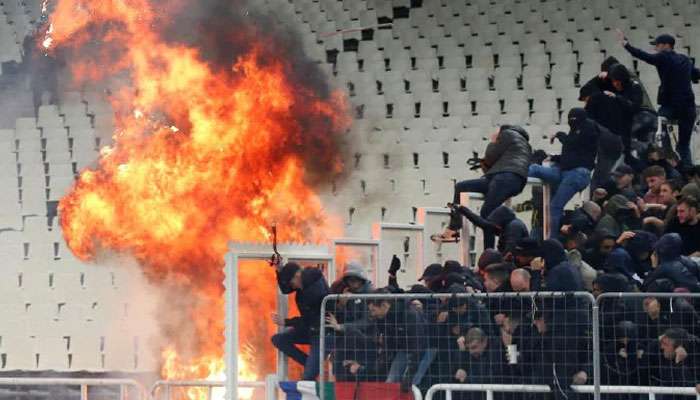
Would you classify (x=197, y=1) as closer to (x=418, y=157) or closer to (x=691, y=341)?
(x=418, y=157)

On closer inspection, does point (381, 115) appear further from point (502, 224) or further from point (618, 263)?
point (618, 263)

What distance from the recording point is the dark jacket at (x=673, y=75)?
12781mm

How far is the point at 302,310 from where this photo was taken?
10.9 m

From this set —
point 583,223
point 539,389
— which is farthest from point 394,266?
point 539,389

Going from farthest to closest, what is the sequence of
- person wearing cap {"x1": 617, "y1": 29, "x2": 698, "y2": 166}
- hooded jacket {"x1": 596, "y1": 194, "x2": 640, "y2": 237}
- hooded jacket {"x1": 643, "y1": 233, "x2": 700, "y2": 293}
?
person wearing cap {"x1": 617, "y1": 29, "x2": 698, "y2": 166}
hooded jacket {"x1": 596, "y1": 194, "x2": 640, "y2": 237}
hooded jacket {"x1": 643, "y1": 233, "x2": 700, "y2": 293}

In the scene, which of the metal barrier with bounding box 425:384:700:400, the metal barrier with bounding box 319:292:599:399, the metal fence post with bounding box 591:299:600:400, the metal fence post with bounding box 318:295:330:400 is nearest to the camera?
the metal barrier with bounding box 425:384:700:400

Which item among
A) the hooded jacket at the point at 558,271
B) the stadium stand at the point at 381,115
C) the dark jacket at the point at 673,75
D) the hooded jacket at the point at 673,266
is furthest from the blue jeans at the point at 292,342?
the stadium stand at the point at 381,115

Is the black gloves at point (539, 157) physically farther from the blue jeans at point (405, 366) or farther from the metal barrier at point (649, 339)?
the metal barrier at point (649, 339)

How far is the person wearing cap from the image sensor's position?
41.9 ft

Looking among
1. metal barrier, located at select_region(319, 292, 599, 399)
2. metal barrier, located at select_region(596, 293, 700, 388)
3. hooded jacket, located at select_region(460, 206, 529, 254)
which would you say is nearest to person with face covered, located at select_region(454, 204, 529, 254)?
hooded jacket, located at select_region(460, 206, 529, 254)

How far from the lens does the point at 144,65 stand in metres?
15.1

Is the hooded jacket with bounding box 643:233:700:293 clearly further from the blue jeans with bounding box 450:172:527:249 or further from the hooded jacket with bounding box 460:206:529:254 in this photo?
the blue jeans with bounding box 450:172:527:249

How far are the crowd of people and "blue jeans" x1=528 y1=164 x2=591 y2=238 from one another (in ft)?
0.03

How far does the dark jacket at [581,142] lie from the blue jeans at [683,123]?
4.12 feet
